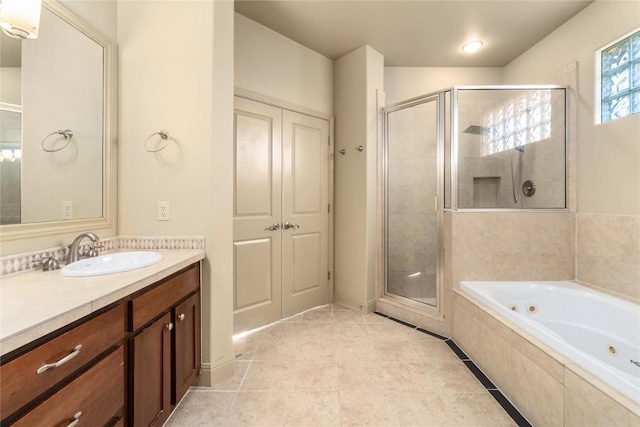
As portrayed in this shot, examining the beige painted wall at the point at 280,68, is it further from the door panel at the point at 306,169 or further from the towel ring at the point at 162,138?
the towel ring at the point at 162,138

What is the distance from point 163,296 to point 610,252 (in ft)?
9.49

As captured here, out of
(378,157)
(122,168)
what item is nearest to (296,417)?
(122,168)

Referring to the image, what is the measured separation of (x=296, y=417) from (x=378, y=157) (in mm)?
2320

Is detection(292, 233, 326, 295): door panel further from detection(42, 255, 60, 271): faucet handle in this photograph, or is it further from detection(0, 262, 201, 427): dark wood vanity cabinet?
detection(42, 255, 60, 271): faucet handle

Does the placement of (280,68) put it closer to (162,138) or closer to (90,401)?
(162,138)

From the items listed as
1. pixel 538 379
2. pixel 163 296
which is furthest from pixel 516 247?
pixel 163 296

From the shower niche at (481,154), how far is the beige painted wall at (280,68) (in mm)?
851

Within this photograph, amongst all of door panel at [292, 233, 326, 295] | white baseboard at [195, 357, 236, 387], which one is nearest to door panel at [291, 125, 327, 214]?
door panel at [292, 233, 326, 295]

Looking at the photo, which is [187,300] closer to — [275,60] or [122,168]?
[122,168]

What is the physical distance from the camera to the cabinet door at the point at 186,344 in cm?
140

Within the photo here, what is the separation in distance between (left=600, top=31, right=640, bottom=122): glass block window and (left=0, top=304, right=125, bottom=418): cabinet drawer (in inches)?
123

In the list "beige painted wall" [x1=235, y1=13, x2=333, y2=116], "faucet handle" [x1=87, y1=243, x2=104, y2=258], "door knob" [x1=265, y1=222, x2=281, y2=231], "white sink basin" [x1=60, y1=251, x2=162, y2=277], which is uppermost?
"beige painted wall" [x1=235, y1=13, x2=333, y2=116]

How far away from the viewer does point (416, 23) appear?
245cm

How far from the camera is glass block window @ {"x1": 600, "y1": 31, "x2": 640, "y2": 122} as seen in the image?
5.99 feet
